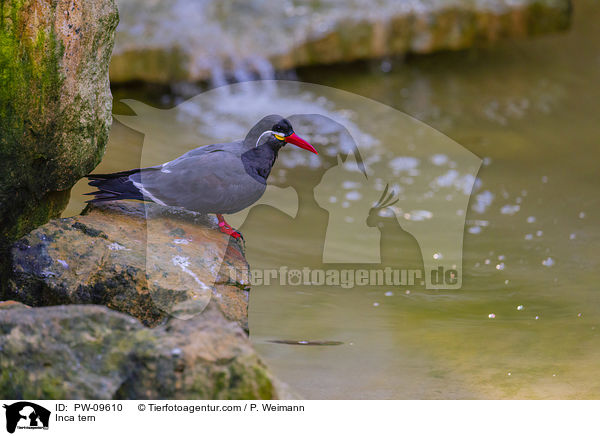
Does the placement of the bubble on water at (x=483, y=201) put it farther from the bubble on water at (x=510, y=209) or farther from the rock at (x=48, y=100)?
the rock at (x=48, y=100)

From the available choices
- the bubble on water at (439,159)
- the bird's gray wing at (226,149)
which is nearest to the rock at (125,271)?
the bird's gray wing at (226,149)

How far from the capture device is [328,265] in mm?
3625

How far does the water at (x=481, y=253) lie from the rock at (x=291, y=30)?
0.81 feet

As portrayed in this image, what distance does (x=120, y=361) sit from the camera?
1.89 meters

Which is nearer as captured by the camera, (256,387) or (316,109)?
(256,387)

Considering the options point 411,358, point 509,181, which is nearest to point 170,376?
point 411,358

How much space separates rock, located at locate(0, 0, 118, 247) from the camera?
91.0 inches

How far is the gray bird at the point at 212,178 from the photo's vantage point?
2562 mm

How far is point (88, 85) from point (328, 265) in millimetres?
1554

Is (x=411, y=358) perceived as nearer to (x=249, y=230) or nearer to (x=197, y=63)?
(x=249, y=230)

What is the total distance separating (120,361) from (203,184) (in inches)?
33.1
